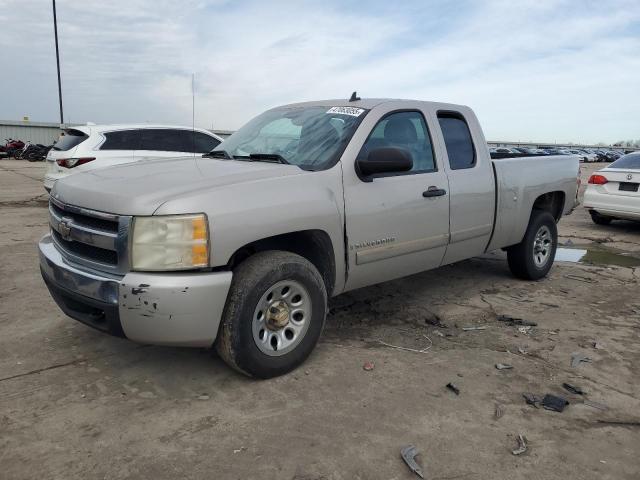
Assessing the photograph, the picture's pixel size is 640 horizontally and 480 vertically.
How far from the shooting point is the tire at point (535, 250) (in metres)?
5.64

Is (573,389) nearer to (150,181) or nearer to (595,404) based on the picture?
(595,404)

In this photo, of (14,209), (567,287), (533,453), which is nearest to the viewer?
(533,453)

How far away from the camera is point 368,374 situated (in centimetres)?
340

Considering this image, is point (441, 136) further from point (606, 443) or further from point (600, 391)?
point (606, 443)

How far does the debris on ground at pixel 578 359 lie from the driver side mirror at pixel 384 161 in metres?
1.82

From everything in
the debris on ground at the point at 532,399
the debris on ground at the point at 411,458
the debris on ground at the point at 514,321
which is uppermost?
the debris on ground at the point at 411,458

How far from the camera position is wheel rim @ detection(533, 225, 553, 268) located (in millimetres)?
5812

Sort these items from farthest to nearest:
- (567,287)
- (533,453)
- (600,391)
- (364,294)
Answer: (567,287), (364,294), (600,391), (533,453)

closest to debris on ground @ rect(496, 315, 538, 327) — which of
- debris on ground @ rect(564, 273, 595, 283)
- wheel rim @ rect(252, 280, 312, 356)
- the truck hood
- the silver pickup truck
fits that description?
the silver pickup truck

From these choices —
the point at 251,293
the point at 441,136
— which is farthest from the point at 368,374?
the point at 441,136

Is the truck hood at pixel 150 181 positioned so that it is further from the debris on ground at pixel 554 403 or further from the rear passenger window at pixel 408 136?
the debris on ground at pixel 554 403

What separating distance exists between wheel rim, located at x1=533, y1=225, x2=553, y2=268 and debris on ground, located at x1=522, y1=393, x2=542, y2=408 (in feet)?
9.50

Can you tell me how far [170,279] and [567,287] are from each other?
4524 mm

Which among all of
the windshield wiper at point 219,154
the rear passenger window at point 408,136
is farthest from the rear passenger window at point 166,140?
the rear passenger window at point 408,136
